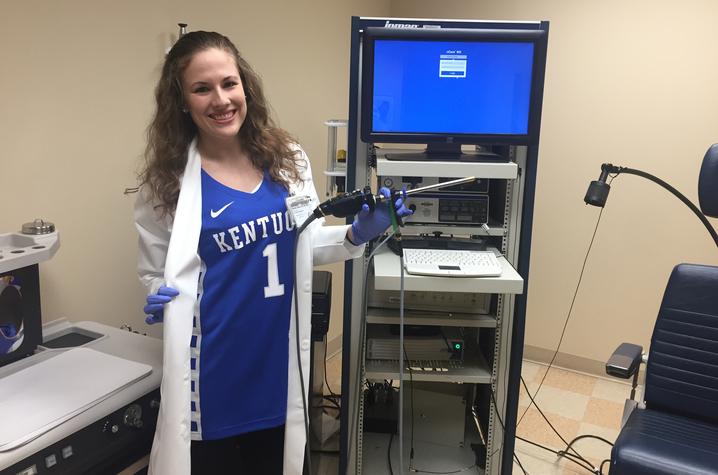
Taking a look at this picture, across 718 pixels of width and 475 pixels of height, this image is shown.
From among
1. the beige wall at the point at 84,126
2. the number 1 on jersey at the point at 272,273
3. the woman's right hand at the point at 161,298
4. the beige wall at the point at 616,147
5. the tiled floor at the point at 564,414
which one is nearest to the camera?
the woman's right hand at the point at 161,298

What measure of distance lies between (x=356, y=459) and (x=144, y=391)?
1.01 meters

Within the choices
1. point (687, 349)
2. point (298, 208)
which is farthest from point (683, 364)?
point (298, 208)

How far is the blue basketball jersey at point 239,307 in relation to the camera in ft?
4.34

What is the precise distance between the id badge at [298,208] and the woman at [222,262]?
2 centimetres

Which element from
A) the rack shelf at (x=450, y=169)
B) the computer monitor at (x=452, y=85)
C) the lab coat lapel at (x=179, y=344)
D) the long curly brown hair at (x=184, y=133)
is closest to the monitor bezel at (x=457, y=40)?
the computer monitor at (x=452, y=85)

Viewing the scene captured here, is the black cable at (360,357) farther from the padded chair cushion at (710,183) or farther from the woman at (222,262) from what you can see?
the padded chair cushion at (710,183)

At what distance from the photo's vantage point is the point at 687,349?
1.82 meters

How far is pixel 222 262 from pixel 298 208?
0.23 metres

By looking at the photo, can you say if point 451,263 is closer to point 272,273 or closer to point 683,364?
point 272,273

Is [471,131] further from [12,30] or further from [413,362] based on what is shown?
[12,30]

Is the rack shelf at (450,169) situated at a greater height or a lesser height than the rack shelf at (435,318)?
greater

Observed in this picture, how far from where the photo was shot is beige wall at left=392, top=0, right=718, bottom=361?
2625 millimetres

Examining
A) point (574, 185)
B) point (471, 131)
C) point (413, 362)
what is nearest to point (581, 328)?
point (574, 185)

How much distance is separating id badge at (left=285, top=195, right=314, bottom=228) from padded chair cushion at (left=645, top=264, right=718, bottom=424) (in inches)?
51.1
